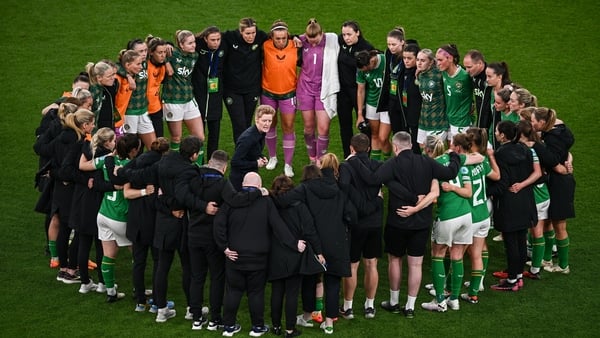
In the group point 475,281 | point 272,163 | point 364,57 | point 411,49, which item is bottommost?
point 475,281

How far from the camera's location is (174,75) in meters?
12.2

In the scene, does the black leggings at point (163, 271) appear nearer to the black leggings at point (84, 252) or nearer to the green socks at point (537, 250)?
the black leggings at point (84, 252)

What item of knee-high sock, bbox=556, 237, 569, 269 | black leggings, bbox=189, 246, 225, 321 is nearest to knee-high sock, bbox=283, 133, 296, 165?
knee-high sock, bbox=556, 237, 569, 269

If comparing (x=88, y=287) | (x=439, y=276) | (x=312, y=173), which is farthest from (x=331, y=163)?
(x=88, y=287)

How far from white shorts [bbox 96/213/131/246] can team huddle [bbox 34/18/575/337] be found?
13 millimetres

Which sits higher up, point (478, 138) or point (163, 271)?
point (478, 138)

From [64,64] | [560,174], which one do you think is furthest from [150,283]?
[64,64]

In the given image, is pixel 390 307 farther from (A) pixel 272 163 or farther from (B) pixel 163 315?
(A) pixel 272 163

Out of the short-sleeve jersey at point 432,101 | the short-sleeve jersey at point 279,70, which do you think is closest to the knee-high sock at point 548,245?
the short-sleeve jersey at point 432,101

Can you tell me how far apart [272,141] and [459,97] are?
2.74 metres

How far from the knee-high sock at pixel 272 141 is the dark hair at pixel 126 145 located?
147 inches

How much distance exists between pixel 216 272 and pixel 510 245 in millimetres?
3028

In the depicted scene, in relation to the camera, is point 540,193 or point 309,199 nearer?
point 309,199

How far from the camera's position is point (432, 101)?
38.1 ft
